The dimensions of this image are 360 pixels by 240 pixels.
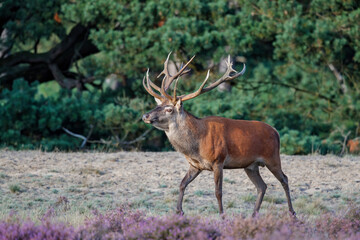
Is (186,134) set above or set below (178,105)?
below

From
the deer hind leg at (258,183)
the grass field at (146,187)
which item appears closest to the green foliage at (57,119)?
the grass field at (146,187)

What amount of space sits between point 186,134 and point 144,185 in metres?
2.51

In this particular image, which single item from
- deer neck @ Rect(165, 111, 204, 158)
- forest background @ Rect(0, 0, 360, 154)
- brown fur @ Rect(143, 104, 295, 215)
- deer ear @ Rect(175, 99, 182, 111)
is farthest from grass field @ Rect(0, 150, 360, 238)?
forest background @ Rect(0, 0, 360, 154)

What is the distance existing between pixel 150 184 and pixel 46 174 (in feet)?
6.27

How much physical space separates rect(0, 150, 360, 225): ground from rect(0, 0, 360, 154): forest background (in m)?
2.87

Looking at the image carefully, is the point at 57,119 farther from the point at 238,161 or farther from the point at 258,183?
the point at 238,161

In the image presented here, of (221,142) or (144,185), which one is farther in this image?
(144,185)

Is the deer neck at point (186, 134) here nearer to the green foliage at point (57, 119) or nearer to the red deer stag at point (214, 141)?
the red deer stag at point (214, 141)

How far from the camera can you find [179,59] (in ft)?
53.8

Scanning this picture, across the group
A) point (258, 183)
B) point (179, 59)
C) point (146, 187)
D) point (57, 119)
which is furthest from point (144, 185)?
point (179, 59)

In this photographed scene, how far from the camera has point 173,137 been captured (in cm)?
843

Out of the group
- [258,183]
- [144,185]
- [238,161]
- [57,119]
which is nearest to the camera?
[238,161]

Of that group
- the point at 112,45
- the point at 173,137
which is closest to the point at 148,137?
the point at 112,45

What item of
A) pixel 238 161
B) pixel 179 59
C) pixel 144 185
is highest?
pixel 238 161
